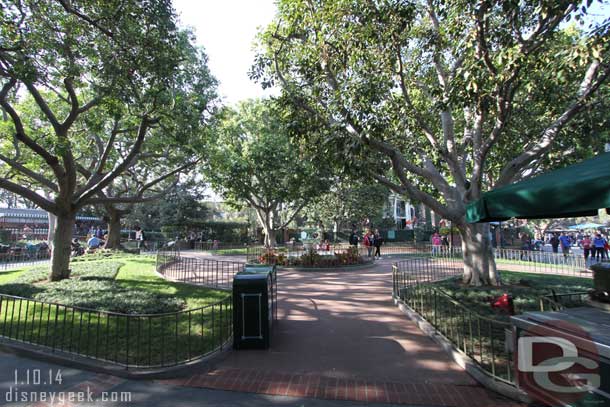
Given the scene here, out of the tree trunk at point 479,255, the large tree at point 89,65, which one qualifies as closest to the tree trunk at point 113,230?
the large tree at point 89,65

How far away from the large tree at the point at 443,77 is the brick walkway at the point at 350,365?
384cm

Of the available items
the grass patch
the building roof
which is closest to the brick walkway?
the grass patch

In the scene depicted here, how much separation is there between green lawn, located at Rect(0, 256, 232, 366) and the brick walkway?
27.8 inches

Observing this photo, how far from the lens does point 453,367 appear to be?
490 cm

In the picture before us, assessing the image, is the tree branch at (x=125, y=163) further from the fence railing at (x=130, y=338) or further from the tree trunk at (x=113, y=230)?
the tree trunk at (x=113, y=230)

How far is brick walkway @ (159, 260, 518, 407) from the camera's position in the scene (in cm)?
419

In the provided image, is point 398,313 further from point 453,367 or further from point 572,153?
point 572,153

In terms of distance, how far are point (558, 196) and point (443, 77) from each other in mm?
7954

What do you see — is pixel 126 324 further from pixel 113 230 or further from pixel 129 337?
pixel 113 230

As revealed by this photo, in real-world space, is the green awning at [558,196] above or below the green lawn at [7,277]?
above

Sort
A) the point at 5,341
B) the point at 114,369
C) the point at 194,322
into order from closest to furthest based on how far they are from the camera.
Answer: the point at 114,369
the point at 5,341
the point at 194,322

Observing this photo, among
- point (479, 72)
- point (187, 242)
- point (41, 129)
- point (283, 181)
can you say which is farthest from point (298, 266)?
point (187, 242)

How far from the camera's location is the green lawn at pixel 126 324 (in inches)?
205

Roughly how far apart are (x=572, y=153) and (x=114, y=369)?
47.6 ft
